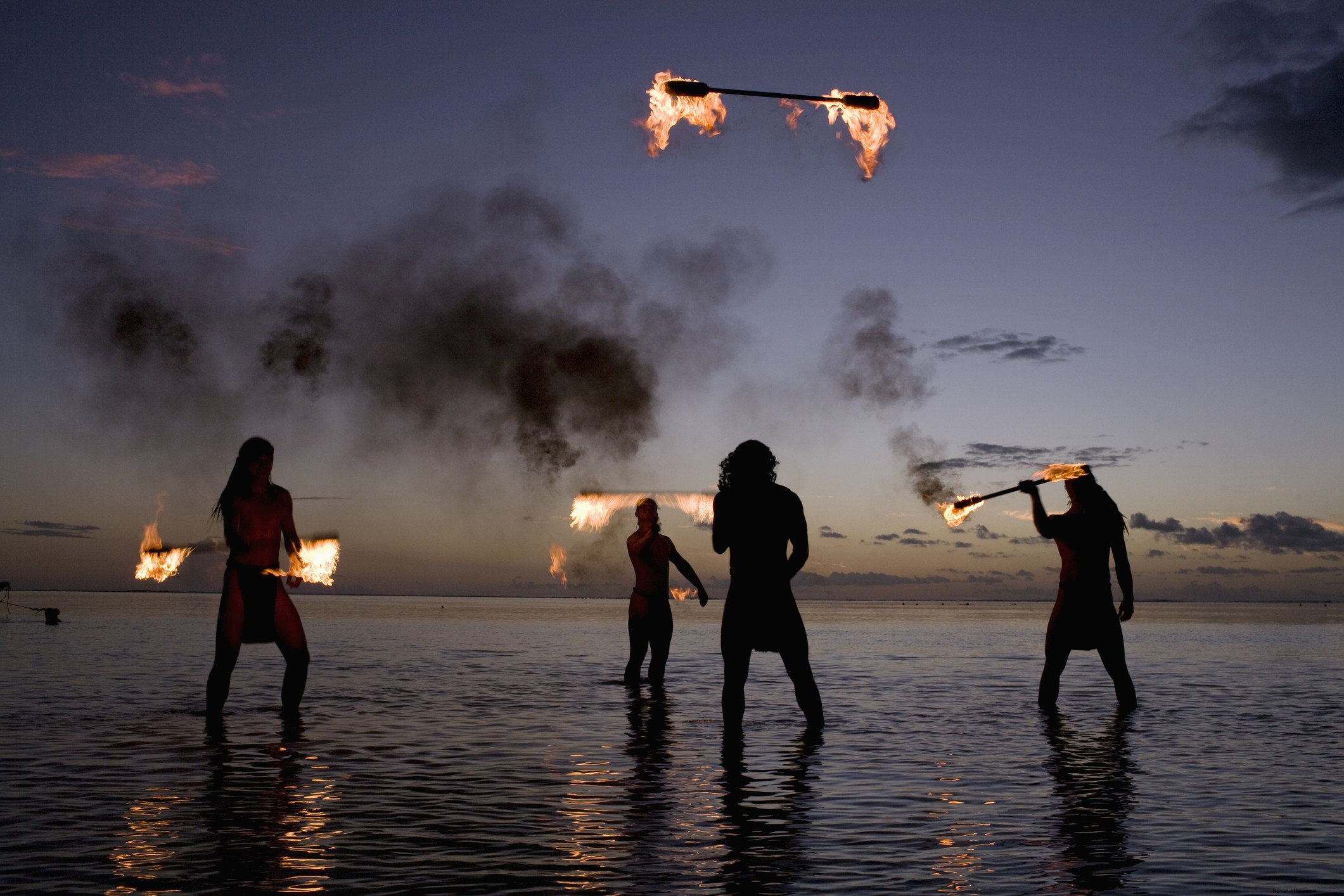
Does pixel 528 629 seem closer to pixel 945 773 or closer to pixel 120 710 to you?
pixel 120 710

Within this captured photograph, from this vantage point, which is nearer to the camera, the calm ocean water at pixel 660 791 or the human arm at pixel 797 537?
the calm ocean water at pixel 660 791

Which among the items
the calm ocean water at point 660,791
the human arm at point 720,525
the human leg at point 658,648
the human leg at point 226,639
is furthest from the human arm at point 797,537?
the human leg at point 658,648

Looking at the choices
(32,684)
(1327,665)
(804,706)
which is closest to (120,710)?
(32,684)

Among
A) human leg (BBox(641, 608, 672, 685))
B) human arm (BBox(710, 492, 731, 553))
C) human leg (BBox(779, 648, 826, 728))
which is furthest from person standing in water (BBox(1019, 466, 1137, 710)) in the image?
human leg (BBox(641, 608, 672, 685))

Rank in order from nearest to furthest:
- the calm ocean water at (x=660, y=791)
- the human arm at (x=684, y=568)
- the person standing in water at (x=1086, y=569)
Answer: the calm ocean water at (x=660, y=791), the person standing in water at (x=1086, y=569), the human arm at (x=684, y=568)

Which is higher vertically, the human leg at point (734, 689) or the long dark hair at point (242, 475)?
the long dark hair at point (242, 475)

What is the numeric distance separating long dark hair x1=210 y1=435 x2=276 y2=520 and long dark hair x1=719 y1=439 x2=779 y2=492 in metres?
4.02

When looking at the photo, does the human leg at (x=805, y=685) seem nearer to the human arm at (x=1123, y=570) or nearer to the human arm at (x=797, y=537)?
the human arm at (x=797, y=537)

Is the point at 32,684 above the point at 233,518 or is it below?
below

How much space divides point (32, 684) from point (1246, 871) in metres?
14.6

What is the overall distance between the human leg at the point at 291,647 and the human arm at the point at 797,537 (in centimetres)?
422

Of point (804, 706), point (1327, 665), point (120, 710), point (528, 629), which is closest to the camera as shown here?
point (804, 706)

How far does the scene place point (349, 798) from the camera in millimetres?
6957

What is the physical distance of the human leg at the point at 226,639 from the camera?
9.98m
